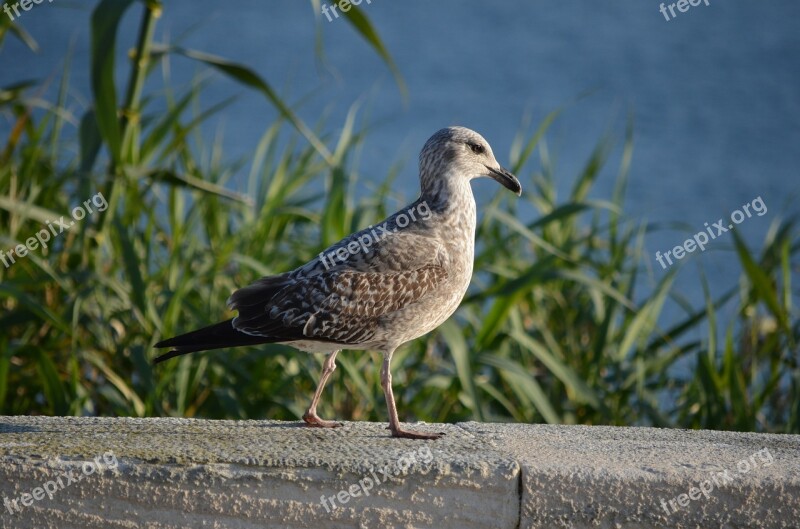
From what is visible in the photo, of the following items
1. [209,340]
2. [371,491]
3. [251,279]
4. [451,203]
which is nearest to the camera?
[371,491]

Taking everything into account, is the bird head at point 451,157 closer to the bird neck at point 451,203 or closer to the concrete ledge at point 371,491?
the bird neck at point 451,203

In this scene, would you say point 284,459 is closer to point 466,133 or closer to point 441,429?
point 441,429

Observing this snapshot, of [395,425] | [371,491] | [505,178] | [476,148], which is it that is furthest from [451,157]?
[371,491]

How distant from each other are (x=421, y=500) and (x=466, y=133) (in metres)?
1.28

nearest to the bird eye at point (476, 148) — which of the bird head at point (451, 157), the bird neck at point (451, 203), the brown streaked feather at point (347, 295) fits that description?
the bird head at point (451, 157)

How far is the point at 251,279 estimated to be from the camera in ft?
15.2

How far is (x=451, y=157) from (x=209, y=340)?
0.99m

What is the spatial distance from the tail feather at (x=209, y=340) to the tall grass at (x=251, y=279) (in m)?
0.94

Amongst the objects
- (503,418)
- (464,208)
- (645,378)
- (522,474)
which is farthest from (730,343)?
(522,474)

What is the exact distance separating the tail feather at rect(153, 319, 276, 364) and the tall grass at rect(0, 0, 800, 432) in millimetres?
937

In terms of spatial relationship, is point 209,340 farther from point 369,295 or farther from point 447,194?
point 447,194

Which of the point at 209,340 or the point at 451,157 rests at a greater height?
the point at 451,157

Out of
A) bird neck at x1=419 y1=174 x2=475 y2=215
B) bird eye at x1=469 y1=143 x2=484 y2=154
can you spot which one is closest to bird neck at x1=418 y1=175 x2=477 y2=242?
bird neck at x1=419 y1=174 x2=475 y2=215

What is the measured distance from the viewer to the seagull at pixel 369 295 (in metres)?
3.06
